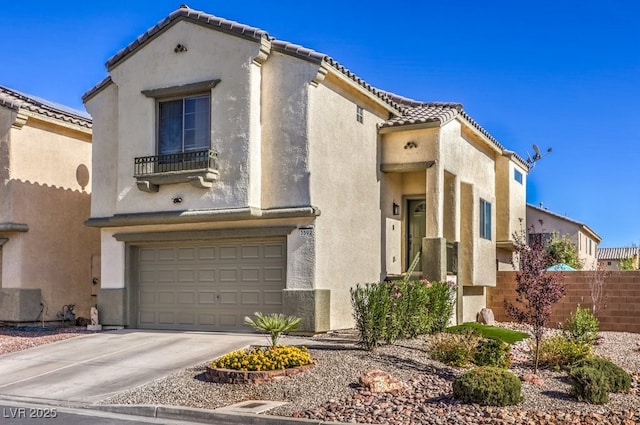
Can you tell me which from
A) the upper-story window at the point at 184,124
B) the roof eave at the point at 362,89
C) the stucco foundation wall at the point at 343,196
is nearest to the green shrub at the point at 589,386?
the stucco foundation wall at the point at 343,196

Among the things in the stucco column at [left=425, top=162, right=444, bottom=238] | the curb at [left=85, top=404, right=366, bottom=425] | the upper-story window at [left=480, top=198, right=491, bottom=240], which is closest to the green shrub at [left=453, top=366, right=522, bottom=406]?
the curb at [left=85, top=404, right=366, bottom=425]

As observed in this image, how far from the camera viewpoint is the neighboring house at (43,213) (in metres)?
20.0

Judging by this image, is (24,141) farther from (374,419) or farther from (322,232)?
(374,419)

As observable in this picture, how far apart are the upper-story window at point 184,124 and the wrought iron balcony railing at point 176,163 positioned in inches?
11.7

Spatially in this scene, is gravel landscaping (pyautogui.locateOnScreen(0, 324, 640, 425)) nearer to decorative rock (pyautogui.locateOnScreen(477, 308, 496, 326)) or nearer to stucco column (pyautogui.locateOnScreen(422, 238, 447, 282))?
stucco column (pyautogui.locateOnScreen(422, 238, 447, 282))

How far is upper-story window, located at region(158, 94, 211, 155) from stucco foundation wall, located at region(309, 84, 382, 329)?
2.65m

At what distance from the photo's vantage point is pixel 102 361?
14086mm

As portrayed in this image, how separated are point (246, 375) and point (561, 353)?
5.84 m

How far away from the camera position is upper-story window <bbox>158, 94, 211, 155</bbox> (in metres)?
17.4

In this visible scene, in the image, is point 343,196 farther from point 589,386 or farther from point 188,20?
point 589,386

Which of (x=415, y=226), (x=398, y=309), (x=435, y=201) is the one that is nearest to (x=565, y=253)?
(x=415, y=226)

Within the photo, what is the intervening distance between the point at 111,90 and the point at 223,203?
490cm

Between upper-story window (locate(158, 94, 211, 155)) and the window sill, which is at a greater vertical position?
upper-story window (locate(158, 94, 211, 155))

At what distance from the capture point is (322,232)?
16.6 m
